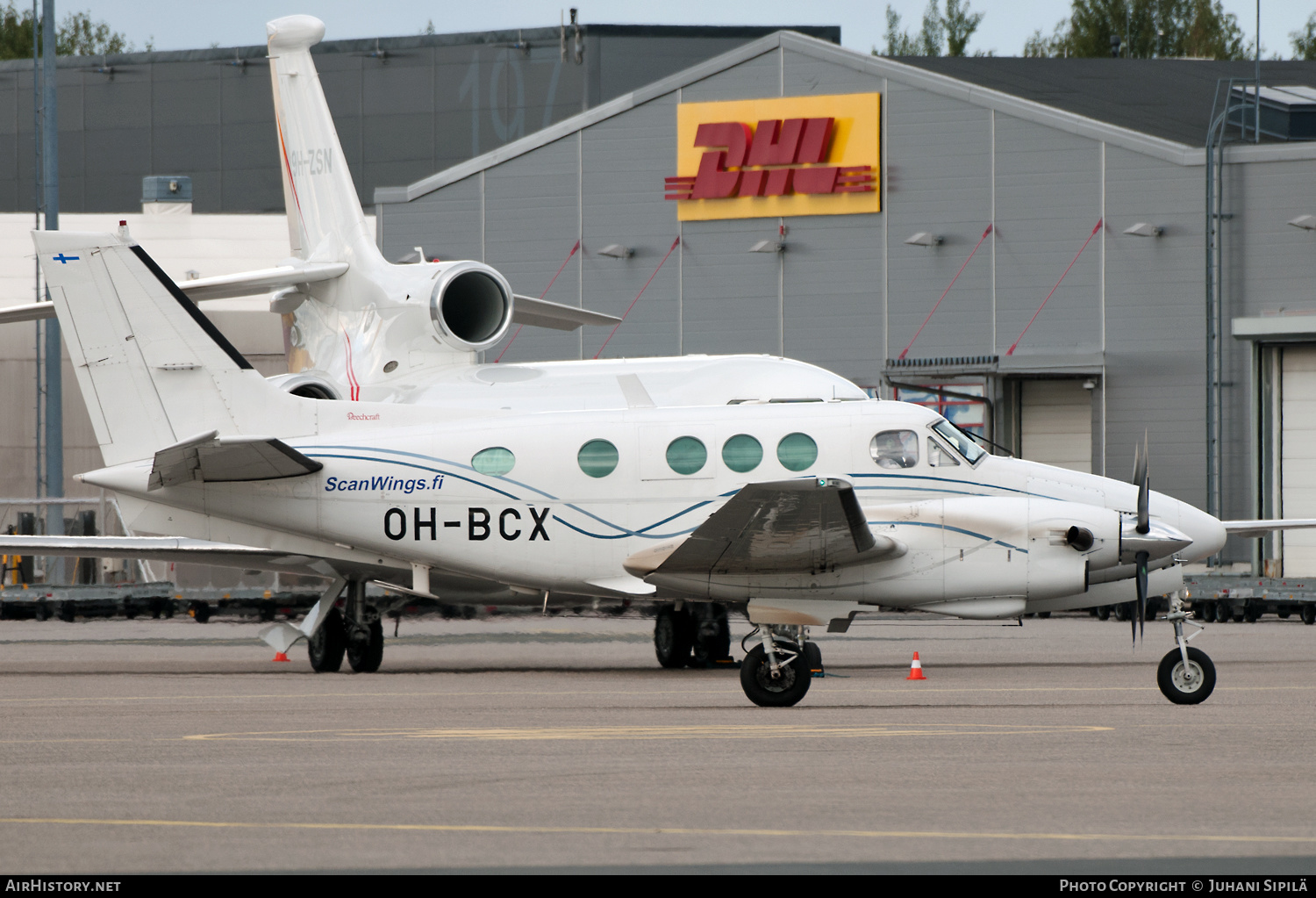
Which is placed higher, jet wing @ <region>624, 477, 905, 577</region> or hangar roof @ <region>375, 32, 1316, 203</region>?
hangar roof @ <region>375, 32, 1316, 203</region>

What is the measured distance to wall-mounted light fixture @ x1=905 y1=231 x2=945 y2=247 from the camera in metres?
38.6

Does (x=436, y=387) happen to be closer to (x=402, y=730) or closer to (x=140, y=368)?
(x=140, y=368)

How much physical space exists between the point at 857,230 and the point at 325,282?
18098 millimetres

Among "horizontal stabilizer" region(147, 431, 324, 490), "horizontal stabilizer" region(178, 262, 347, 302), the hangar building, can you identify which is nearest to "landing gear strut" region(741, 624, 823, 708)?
"horizontal stabilizer" region(147, 431, 324, 490)

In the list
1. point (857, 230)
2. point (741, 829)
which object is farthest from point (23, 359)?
point (741, 829)

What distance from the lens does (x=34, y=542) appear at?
20.0 metres

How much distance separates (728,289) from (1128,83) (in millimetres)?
12250

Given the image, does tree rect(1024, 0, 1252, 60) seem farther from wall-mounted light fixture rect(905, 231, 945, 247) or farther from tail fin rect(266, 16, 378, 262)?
tail fin rect(266, 16, 378, 262)

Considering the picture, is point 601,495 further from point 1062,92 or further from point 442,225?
point 1062,92

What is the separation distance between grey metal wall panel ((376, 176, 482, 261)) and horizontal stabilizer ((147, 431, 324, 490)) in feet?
81.2

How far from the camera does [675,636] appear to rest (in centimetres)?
2120

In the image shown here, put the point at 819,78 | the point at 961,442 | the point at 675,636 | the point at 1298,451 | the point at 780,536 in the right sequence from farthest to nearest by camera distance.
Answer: the point at 819,78 < the point at 1298,451 < the point at 675,636 < the point at 961,442 < the point at 780,536

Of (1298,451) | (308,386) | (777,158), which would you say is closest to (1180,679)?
(308,386)

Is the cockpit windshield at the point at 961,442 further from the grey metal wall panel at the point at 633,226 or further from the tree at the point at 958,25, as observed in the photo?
the tree at the point at 958,25
